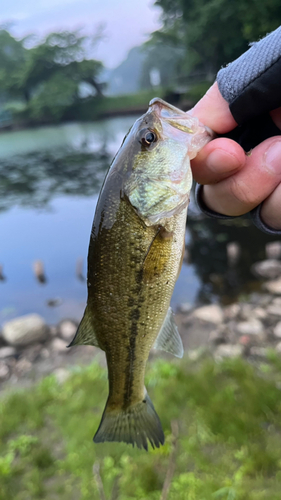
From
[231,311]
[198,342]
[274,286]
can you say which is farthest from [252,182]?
[274,286]

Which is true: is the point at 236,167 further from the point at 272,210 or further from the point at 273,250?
the point at 273,250

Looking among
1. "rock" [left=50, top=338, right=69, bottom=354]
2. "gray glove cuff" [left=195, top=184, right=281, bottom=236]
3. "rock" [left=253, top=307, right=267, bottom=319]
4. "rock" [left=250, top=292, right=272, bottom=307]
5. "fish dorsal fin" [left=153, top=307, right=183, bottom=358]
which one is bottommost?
"rock" [left=50, top=338, right=69, bottom=354]

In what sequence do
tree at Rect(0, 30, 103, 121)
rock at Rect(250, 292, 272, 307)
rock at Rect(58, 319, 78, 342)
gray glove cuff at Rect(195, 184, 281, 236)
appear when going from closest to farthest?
gray glove cuff at Rect(195, 184, 281, 236), rock at Rect(250, 292, 272, 307), rock at Rect(58, 319, 78, 342), tree at Rect(0, 30, 103, 121)

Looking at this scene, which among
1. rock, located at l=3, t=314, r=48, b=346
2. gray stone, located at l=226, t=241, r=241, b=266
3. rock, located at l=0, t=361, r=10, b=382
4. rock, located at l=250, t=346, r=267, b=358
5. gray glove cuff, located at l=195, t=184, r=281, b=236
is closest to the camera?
gray glove cuff, located at l=195, t=184, r=281, b=236

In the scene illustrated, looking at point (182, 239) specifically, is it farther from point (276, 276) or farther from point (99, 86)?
point (99, 86)

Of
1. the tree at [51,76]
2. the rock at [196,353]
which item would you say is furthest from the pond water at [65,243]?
the tree at [51,76]

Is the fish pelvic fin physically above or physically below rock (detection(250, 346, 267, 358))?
above

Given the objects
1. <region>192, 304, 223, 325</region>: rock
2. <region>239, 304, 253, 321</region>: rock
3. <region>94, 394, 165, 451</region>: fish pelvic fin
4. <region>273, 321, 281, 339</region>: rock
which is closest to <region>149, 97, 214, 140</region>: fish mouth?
<region>94, 394, 165, 451</region>: fish pelvic fin

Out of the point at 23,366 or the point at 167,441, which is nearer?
the point at 167,441

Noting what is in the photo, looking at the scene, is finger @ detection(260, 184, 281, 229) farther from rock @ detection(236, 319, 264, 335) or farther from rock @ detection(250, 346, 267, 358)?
rock @ detection(236, 319, 264, 335)
